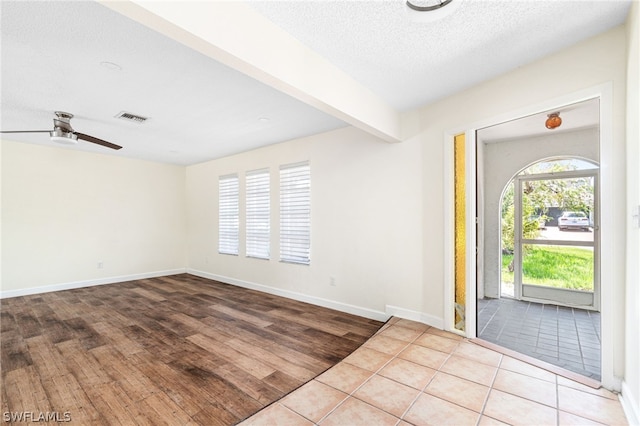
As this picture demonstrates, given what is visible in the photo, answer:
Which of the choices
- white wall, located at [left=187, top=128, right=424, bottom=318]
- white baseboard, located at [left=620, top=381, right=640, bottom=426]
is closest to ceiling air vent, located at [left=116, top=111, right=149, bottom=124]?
white wall, located at [left=187, top=128, right=424, bottom=318]

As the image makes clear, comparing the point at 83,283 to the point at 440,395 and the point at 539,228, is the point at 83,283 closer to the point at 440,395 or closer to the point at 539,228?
the point at 440,395

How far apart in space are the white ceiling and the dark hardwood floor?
2.42 meters

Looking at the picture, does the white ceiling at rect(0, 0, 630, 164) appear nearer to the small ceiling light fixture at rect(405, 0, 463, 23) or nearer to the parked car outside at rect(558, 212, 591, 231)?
the small ceiling light fixture at rect(405, 0, 463, 23)

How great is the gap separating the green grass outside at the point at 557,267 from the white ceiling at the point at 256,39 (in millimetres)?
3367

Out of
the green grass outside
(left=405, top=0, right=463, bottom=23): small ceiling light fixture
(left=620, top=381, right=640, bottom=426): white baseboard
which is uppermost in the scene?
(left=405, top=0, right=463, bottom=23): small ceiling light fixture

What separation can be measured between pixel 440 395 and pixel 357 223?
228cm

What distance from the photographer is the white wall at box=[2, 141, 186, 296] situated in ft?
16.0

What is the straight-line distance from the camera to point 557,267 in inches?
172

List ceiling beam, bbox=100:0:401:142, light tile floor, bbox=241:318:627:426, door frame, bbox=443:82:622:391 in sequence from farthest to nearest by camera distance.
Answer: door frame, bbox=443:82:622:391, light tile floor, bbox=241:318:627:426, ceiling beam, bbox=100:0:401:142

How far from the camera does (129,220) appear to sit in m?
6.19

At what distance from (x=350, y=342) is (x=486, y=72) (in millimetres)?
2985

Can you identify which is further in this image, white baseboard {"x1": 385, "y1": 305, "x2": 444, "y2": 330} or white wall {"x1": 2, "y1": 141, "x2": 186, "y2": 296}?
white wall {"x1": 2, "y1": 141, "x2": 186, "y2": 296}

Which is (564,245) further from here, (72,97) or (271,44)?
(72,97)

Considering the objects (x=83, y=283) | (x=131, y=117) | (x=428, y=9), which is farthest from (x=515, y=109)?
(x=83, y=283)
